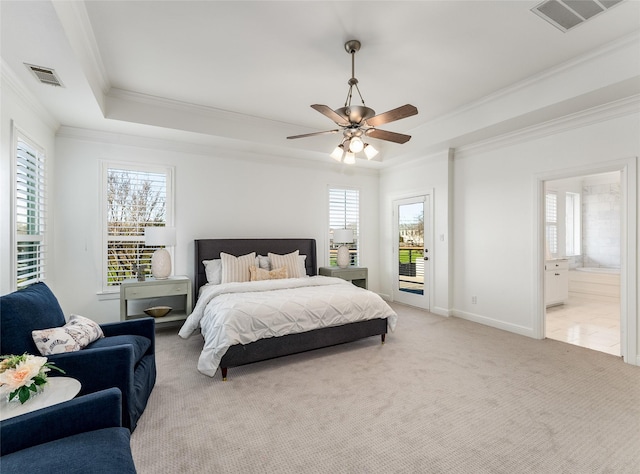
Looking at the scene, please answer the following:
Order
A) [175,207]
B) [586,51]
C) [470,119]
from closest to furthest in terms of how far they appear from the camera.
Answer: [586,51] < [470,119] < [175,207]

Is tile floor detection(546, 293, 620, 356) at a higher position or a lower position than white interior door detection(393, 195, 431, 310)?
lower

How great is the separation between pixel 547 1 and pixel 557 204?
5493 millimetres

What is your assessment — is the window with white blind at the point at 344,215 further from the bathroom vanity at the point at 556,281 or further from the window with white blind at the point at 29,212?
the window with white blind at the point at 29,212

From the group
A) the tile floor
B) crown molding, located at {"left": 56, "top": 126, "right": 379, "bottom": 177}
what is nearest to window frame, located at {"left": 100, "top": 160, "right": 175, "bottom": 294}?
crown molding, located at {"left": 56, "top": 126, "right": 379, "bottom": 177}

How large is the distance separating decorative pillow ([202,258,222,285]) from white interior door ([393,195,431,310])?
11.0 feet

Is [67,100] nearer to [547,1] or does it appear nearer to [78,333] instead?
[78,333]

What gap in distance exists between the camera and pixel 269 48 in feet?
9.79

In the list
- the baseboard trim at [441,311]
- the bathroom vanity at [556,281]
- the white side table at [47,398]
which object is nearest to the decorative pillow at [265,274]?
the baseboard trim at [441,311]

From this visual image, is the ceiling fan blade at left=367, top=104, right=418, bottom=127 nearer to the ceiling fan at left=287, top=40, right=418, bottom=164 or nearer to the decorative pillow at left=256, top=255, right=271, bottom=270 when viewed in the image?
the ceiling fan at left=287, top=40, right=418, bottom=164

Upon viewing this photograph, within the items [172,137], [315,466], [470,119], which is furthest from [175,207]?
[470,119]

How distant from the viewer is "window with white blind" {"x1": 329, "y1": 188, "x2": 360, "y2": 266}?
6.08 metres

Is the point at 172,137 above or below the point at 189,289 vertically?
above

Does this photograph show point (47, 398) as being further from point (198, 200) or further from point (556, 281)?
point (556, 281)

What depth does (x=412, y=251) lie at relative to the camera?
5.89 m
